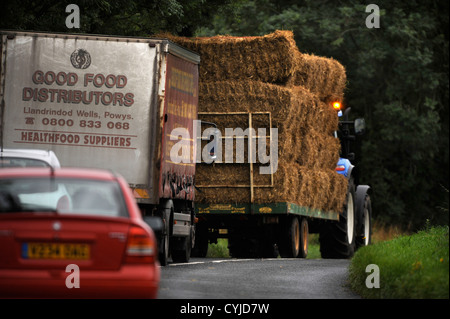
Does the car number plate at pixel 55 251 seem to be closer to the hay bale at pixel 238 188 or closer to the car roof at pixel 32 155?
the car roof at pixel 32 155

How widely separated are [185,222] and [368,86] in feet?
75.9

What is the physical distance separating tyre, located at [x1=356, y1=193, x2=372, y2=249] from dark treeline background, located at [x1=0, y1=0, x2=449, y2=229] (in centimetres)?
1170

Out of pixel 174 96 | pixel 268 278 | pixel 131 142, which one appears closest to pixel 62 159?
pixel 131 142

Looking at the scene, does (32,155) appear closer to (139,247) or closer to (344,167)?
(139,247)

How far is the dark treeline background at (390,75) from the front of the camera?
39562 millimetres

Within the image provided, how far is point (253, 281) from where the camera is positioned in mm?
14570

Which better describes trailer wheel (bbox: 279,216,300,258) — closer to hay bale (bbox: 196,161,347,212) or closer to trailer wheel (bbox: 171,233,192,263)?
hay bale (bbox: 196,161,347,212)

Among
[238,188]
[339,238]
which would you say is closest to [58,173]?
[238,188]

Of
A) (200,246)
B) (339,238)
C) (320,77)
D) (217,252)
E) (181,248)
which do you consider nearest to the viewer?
(181,248)

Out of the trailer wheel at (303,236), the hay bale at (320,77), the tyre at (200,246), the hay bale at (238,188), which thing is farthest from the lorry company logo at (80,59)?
the trailer wheel at (303,236)

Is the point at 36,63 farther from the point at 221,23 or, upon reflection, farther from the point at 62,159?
the point at 221,23

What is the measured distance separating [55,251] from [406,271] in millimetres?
4589

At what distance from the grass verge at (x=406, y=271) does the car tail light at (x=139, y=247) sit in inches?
122
